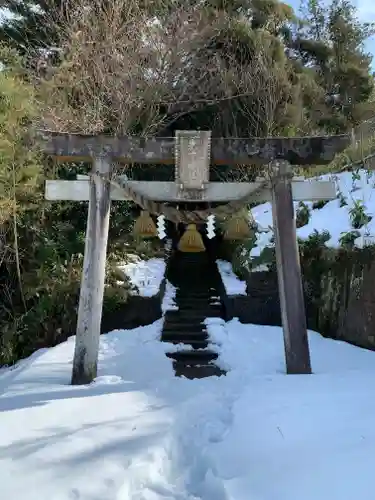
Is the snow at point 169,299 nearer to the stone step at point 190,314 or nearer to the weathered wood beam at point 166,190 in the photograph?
the stone step at point 190,314

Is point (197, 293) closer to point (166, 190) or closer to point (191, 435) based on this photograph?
point (166, 190)

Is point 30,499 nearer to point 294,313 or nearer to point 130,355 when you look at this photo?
point 294,313

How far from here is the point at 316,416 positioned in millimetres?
3594

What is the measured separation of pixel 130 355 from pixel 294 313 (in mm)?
2557

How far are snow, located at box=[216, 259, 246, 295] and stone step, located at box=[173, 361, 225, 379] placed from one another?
235 centimetres

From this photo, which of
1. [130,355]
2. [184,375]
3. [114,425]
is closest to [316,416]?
[114,425]

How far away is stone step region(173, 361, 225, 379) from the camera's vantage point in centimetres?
606

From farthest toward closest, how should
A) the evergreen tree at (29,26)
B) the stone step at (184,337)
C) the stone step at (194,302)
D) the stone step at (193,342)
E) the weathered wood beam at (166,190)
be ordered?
the evergreen tree at (29,26)
the stone step at (194,302)
the stone step at (184,337)
the stone step at (193,342)
the weathered wood beam at (166,190)

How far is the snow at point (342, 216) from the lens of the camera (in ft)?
23.8

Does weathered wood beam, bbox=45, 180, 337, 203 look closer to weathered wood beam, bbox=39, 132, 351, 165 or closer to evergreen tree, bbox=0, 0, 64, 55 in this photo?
weathered wood beam, bbox=39, 132, 351, 165

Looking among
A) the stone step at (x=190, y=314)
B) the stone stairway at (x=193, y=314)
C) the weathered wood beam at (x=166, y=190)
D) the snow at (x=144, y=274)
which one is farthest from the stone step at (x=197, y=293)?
the weathered wood beam at (x=166, y=190)

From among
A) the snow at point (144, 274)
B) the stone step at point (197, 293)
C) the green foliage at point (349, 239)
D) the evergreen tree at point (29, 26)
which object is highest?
the evergreen tree at point (29, 26)

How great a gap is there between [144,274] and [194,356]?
3.26 m

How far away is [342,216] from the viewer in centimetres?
822
